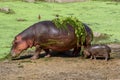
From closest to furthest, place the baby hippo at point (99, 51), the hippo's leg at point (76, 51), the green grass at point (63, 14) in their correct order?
the baby hippo at point (99, 51), the hippo's leg at point (76, 51), the green grass at point (63, 14)

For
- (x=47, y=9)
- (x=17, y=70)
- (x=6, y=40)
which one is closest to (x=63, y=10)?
(x=47, y=9)

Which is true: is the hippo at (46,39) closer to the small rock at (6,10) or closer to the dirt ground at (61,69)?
the dirt ground at (61,69)

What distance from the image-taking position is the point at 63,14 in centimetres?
1490

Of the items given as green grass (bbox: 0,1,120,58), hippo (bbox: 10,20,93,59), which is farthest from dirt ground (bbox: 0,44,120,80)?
green grass (bbox: 0,1,120,58)

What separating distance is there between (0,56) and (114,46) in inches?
111

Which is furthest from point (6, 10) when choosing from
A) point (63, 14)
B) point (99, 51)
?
point (99, 51)

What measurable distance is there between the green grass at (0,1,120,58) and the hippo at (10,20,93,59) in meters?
0.85

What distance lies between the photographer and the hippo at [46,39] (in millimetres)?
8375

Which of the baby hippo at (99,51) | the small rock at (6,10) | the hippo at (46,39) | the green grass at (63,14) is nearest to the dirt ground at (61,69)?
the baby hippo at (99,51)

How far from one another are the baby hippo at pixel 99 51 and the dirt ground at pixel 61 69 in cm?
11

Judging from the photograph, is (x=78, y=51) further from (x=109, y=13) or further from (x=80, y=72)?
(x=109, y=13)

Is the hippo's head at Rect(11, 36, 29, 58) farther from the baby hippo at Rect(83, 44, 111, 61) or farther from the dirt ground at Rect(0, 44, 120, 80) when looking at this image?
the baby hippo at Rect(83, 44, 111, 61)

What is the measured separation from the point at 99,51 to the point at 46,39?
1096mm

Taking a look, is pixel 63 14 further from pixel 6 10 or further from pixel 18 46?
pixel 18 46
